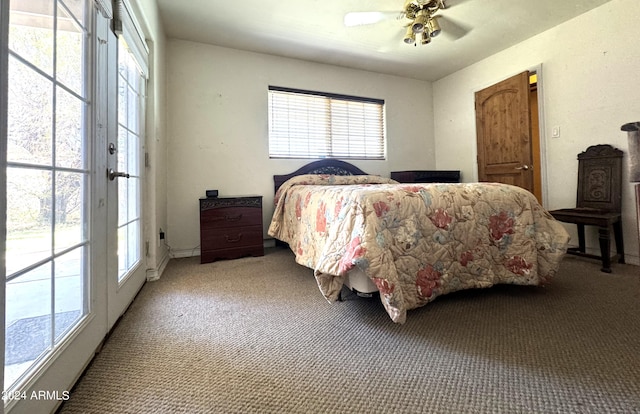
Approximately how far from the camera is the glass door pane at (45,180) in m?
0.69

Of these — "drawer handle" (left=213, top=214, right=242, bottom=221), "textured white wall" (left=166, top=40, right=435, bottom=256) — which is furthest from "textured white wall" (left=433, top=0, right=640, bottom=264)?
"drawer handle" (left=213, top=214, right=242, bottom=221)

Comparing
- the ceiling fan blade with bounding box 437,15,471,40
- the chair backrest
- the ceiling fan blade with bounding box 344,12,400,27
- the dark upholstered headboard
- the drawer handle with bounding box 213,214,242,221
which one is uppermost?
the ceiling fan blade with bounding box 437,15,471,40

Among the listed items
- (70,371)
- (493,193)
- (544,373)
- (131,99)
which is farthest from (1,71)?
(493,193)

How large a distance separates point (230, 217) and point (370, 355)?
6.28 feet

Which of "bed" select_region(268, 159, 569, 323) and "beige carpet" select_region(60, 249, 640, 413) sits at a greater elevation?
"bed" select_region(268, 159, 569, 323)

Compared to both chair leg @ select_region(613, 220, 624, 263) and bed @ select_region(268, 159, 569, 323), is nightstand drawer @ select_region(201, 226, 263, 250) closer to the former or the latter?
bed @ select_region(268, 159, 569, 323)

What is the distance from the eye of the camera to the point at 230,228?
2582 millimetres

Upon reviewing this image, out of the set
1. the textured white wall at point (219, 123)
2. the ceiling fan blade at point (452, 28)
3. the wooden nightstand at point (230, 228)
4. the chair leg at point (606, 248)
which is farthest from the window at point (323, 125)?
the chair leg at point (606, 248)

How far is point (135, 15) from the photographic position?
1705 millimetres

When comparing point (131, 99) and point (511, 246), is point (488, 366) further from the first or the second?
point (131, 99)

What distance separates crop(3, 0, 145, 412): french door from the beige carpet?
19 centimetres

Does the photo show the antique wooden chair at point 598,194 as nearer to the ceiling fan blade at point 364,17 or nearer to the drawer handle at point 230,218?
the ceiling fan blade at point 364,17

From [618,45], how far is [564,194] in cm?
133

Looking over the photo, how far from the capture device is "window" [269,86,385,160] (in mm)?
3225
